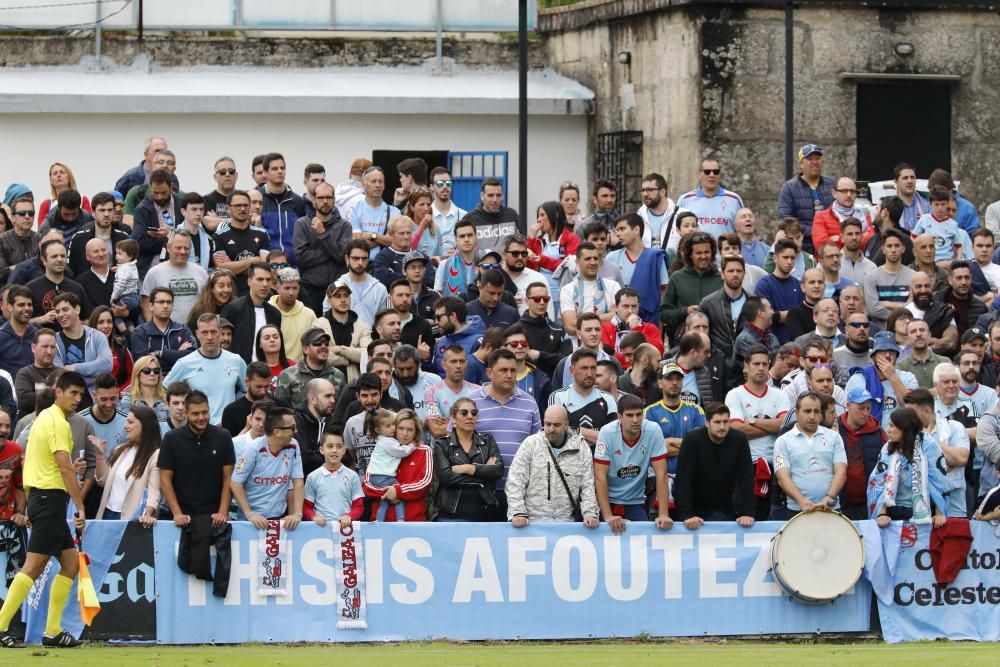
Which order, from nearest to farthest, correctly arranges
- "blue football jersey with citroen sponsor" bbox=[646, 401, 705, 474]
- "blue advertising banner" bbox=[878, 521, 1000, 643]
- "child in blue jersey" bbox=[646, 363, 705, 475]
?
"blue advertising banner" bbox=[878, 521, 1000, 643] < "child in blue jersey" bbox=[646, 363, 705, 475] < "blue football jersey with citroen sponsor" bbox=[646, 401, 705, 474]

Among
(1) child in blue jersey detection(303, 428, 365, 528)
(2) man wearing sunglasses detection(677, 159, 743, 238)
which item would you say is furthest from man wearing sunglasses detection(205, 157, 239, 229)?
(2) man wearing sunglasses detection(677, 159, 743, 238)

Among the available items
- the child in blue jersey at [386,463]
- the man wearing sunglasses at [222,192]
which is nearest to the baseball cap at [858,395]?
the child in blue jersey at [386,463]

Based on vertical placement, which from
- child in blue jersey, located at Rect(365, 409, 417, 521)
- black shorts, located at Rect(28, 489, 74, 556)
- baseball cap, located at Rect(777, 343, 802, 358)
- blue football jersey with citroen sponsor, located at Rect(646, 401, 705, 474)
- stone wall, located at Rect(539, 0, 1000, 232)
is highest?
stone wall, located at Rect(539, 0, 1000, 232)

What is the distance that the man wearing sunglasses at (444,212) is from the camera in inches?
750

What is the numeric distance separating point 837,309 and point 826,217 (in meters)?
2.61

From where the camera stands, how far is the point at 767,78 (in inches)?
895

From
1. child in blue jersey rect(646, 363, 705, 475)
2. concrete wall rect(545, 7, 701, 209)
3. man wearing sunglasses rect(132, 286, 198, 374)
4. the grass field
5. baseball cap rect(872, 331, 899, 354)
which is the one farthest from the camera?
concrete wall rect(545, 7, 701, 209)

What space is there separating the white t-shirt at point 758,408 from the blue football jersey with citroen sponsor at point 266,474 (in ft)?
12.4

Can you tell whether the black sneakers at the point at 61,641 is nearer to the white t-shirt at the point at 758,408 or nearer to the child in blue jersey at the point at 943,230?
the white t-shirt at the point at 758,408

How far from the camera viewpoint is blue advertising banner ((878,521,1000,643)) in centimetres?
1520

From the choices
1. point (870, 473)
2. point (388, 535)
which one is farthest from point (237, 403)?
point (870, 473)

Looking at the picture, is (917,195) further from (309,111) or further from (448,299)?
(309,111)

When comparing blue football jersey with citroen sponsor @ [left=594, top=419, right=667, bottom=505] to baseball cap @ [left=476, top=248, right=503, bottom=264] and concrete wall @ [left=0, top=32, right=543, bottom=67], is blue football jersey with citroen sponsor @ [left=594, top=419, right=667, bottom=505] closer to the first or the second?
baseball cap @ [left=476, top=248, right=503, bottom=264]

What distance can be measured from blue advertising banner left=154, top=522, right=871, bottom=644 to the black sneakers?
746 millimetres
